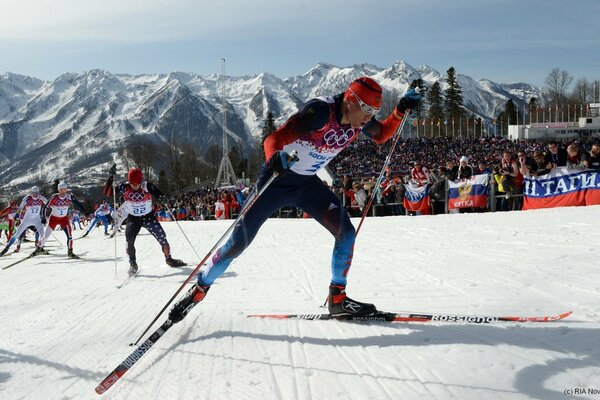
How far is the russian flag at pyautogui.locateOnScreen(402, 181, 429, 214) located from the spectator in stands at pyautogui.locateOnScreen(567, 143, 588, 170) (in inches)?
170

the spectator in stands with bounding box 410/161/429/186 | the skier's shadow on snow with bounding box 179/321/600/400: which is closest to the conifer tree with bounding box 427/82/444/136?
the spectator in stands with bounding box 410/161/429/186

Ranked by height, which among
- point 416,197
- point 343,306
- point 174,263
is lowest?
point 174,263

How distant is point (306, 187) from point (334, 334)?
125cm

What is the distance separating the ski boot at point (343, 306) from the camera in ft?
12.4

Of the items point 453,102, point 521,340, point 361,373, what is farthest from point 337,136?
point 453,102

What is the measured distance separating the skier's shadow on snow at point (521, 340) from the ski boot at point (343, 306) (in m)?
0.33

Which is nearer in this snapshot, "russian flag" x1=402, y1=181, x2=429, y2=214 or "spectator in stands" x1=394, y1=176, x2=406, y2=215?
"russian flag" x1=402, y1=181, x2=429, y2=214

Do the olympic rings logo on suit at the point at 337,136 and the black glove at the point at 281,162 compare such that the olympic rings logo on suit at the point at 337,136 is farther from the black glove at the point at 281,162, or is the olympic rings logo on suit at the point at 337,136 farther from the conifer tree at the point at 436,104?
the conifer tree at the point at 436,104

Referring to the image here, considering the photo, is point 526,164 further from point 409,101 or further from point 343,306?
point 343,306

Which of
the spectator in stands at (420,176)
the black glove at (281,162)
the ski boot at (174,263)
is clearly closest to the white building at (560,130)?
the spectator in stands at (420,176)

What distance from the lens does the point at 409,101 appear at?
4316 millimetres

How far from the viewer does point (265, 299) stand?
4836 millimetres

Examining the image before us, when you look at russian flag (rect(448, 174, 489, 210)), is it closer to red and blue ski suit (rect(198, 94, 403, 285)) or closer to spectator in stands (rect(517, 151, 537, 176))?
spectator in stands (rect(517, 151, 537, 176))

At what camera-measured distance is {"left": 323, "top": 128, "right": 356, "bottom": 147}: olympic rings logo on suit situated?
3643mm
